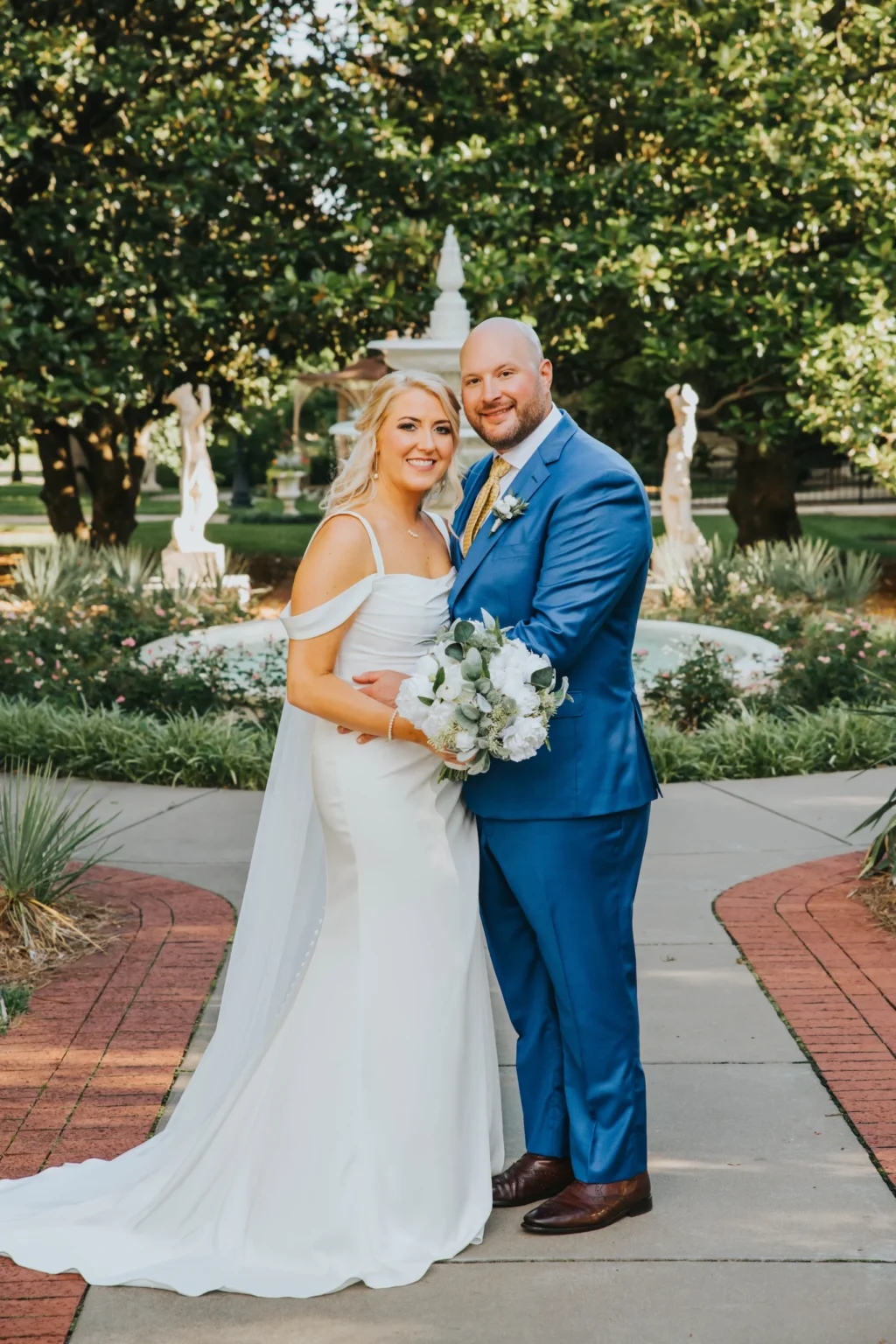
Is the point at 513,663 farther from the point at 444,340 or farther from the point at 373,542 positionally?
the point at 444,340

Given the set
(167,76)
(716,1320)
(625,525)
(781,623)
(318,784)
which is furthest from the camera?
(167,76)

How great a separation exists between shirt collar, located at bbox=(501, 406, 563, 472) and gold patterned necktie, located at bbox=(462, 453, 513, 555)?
4 cm

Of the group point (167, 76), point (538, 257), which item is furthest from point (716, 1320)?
point (167, 76)

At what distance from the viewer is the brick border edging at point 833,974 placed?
4184 mm

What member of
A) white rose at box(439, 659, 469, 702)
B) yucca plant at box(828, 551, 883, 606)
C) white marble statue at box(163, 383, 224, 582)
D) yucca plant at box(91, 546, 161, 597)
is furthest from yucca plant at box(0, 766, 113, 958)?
white marble statue at box(163, 383, 224, 582)

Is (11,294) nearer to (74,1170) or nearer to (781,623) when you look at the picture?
(781,623)

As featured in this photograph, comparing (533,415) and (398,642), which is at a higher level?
(533,415)

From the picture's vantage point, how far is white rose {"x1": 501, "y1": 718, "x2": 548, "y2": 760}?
3.11m

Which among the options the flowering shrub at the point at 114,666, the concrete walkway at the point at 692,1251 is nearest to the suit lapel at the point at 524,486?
the concrete walkway at the point at 692,1251

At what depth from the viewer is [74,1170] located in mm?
3711

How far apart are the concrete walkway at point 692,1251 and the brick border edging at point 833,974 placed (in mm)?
74

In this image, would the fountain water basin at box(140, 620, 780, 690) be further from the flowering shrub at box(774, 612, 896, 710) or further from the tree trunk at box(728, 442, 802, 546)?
the tree trunk at box(728, 442, 802, 546)

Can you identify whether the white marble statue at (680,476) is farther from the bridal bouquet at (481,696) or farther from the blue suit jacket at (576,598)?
the bridal bouquet at (481,696)

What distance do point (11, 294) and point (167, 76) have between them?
299 cm
